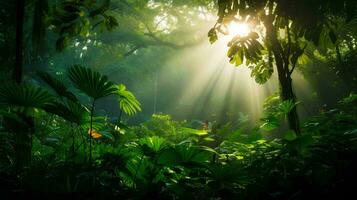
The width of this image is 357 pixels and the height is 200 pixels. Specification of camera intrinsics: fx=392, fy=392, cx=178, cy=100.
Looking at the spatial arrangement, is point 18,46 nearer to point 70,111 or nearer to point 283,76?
point 70,111

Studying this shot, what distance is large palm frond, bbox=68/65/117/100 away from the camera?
11.0 ft

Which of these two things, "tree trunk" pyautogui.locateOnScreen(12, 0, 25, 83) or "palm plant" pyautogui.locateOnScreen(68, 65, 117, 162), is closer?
"palm plant" pyautogui.locateOnScreen(68, 65, 117, 162)

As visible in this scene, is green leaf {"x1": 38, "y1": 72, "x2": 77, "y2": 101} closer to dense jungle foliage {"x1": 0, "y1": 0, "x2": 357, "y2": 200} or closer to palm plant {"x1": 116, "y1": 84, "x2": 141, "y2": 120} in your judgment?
dense jungle foliage {"x1": 0, "y1": 0, "x2": 357, "y2": 200}

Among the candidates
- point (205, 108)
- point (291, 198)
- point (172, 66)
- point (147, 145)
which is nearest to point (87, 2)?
point (147, 145)

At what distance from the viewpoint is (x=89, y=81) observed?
3.39m

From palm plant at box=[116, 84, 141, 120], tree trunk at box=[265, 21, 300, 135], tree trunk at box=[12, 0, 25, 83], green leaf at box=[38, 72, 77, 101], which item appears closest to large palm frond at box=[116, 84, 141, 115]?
palm plant at box=[116, 84, 141, 120]

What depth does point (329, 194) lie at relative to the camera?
9.52 feet

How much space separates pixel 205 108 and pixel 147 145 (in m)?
23.0

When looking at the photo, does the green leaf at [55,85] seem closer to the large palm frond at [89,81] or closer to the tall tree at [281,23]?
the large palm frond at [89,81]

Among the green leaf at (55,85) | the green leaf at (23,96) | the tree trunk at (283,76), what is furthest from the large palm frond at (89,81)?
the tree trunk at (283,76)

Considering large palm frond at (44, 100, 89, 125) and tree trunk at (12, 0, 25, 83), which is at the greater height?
tree trunk at (12, 0, 25, 83)

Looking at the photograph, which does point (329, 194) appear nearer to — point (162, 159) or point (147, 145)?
point (162, 159)

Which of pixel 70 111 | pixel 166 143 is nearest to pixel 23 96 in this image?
pixel 70 111

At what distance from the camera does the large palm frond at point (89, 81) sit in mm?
3346
